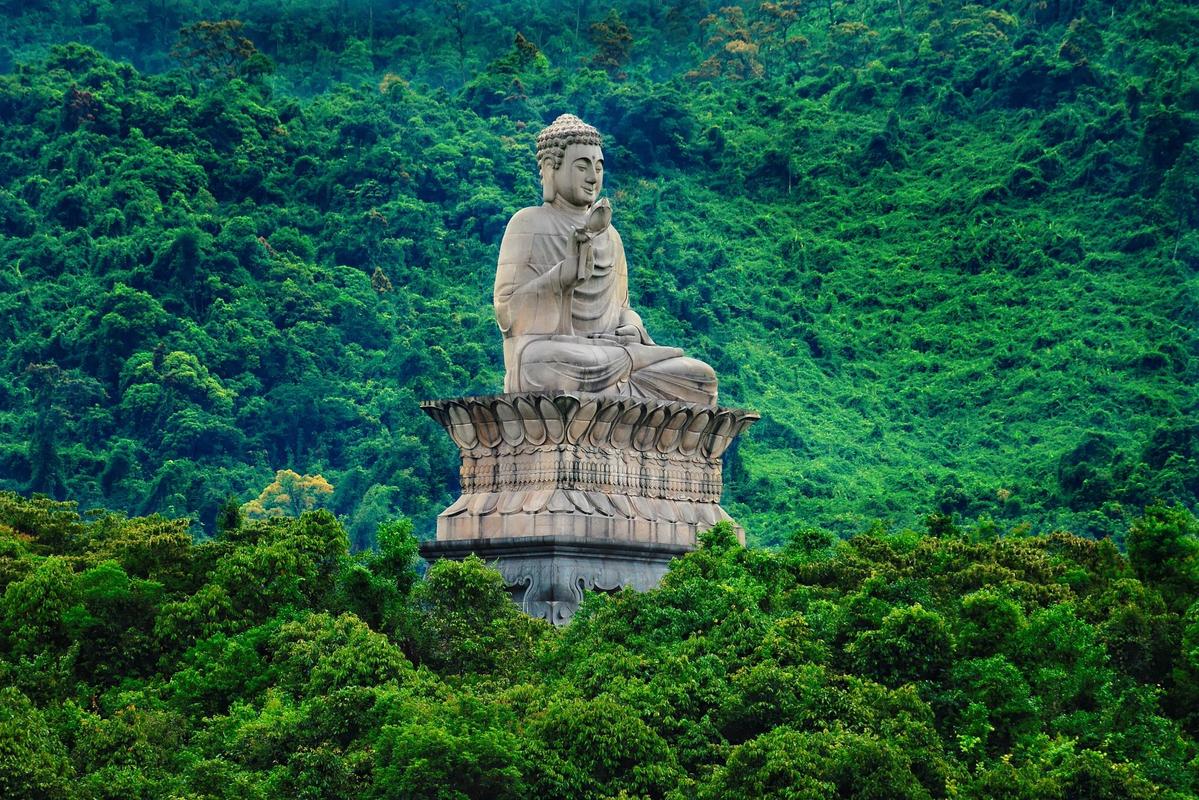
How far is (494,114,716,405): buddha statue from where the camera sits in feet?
57.6

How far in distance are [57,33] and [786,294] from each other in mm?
23443

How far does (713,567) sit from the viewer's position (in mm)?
15414

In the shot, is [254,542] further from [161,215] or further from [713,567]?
[161,215]

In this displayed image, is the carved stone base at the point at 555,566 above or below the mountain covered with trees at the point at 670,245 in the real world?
below

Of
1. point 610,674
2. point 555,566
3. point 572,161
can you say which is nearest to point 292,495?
point 572,161

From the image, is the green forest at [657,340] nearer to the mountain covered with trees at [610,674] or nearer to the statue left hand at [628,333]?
the mountain covered with trees at [610,674]

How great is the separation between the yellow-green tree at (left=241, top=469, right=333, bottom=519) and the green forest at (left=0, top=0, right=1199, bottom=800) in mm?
121

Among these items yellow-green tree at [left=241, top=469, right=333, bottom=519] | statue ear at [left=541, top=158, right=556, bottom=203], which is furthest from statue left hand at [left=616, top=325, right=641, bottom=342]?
yellow-green tree at [left=241, top=469, right=333, bottom=519]

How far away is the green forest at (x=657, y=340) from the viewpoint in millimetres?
13312

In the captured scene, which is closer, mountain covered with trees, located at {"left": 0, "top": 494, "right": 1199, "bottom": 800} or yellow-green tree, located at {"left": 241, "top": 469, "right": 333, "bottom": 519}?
mountain covered with trees, located at {"left": 0, "top": 494, "right": 1199, "bottom": 800}

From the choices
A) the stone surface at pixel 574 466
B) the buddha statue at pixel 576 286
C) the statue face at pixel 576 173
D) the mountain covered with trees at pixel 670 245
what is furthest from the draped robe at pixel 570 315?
the mountain covered with trees at pixel 670 245

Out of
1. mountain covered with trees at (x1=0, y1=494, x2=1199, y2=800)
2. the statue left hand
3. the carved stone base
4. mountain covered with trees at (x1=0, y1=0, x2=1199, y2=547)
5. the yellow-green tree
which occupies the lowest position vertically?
mountain covered with trees at (x1=0, y1=494, x2=1199, y2=800)

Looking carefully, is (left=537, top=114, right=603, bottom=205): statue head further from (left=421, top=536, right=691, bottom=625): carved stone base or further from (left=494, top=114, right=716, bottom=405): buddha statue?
(left=421, top=536, right=691, bottom=625): carved stone base

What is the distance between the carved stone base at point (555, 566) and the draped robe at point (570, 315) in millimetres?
1280
